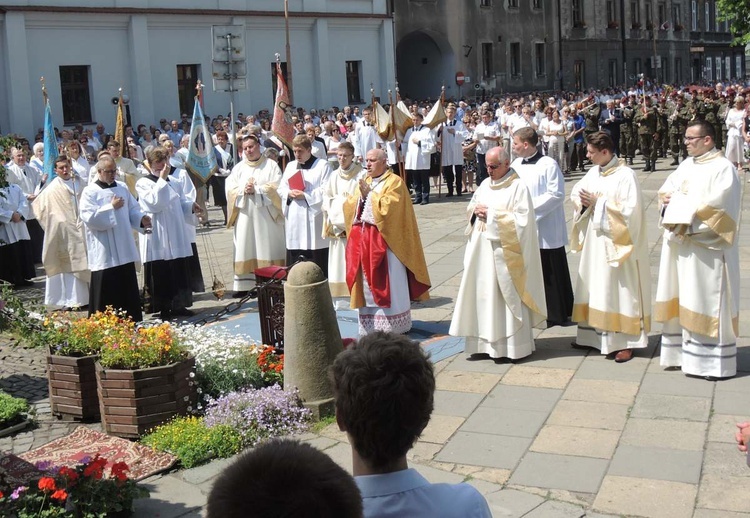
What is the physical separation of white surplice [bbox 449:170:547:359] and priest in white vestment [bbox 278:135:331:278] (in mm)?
3136

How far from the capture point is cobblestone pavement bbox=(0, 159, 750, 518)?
5543 millimetres

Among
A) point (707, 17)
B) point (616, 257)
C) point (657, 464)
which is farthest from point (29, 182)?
point (707, 17)

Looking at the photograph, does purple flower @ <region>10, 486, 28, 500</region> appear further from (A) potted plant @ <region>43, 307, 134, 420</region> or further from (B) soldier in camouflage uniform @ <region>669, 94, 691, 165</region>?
(B) soldier in camouflage uniform @ <region>669, 94, 691, 165</region>

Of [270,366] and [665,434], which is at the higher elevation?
[270,366]

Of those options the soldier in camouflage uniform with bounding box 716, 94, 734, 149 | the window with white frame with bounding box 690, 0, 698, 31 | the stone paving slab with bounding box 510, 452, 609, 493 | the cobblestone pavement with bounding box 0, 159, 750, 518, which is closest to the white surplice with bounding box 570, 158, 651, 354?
the cobblestone pavement with bounding box 0, 159, 750, 518

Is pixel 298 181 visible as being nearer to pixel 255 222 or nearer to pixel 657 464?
pixel 255 222

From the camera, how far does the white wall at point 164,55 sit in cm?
2673

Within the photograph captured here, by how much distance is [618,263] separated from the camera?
7.88 meters

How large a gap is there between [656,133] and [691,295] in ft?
58.6

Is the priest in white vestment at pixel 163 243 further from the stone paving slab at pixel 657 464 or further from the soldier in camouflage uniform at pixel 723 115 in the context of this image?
the soldier in camouflage uniform at pixel 723 115

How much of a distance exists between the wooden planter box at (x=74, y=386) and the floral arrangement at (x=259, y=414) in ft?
3.28

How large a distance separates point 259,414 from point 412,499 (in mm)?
4031

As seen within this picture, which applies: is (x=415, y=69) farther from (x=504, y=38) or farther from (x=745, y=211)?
(x=745, y=211)

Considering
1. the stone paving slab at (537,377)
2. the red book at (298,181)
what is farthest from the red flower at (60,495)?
the red book at (298,181)
